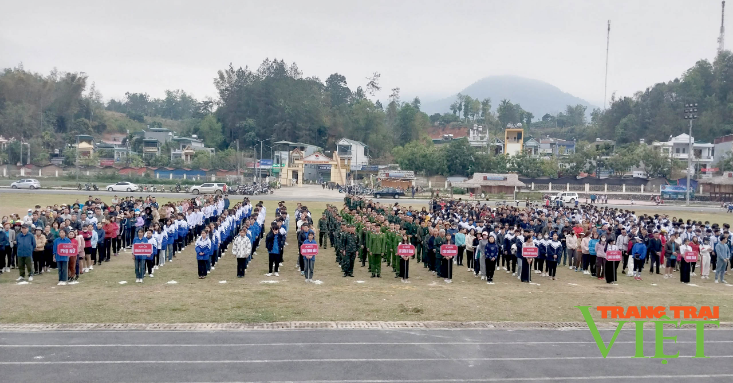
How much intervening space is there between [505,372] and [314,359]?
119 inches

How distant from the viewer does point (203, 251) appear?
51.0 ft

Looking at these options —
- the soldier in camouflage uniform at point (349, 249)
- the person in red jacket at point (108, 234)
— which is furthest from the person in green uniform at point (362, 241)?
the person in red jacket at point (108, 234)

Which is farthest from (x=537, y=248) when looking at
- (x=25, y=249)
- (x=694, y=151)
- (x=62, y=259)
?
(x=694, y=151)

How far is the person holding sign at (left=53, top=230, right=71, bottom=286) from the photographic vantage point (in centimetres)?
1428

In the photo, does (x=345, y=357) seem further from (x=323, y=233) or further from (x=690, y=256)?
(x=323, y=233)

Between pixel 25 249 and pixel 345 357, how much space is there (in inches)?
374

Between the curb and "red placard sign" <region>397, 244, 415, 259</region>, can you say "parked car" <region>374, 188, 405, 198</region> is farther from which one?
the curb

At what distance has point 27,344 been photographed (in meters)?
9.89

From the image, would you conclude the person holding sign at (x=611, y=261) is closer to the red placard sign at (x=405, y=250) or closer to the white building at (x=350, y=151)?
the red placard sign at (x=405, y=250)

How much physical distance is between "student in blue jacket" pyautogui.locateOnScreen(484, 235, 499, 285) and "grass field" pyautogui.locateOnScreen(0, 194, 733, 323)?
1.20 feet

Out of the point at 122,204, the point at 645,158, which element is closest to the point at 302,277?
the point at 122,204

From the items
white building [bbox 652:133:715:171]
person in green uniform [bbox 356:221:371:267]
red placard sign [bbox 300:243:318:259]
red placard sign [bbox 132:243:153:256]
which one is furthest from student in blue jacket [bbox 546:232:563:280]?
white building [bbox 652:133:715:171]

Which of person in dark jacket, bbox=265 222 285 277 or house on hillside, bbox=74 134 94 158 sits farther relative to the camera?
house on hillside, bbox=74 134 94 158

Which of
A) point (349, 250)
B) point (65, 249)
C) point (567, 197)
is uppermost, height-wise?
point (567, 197)
